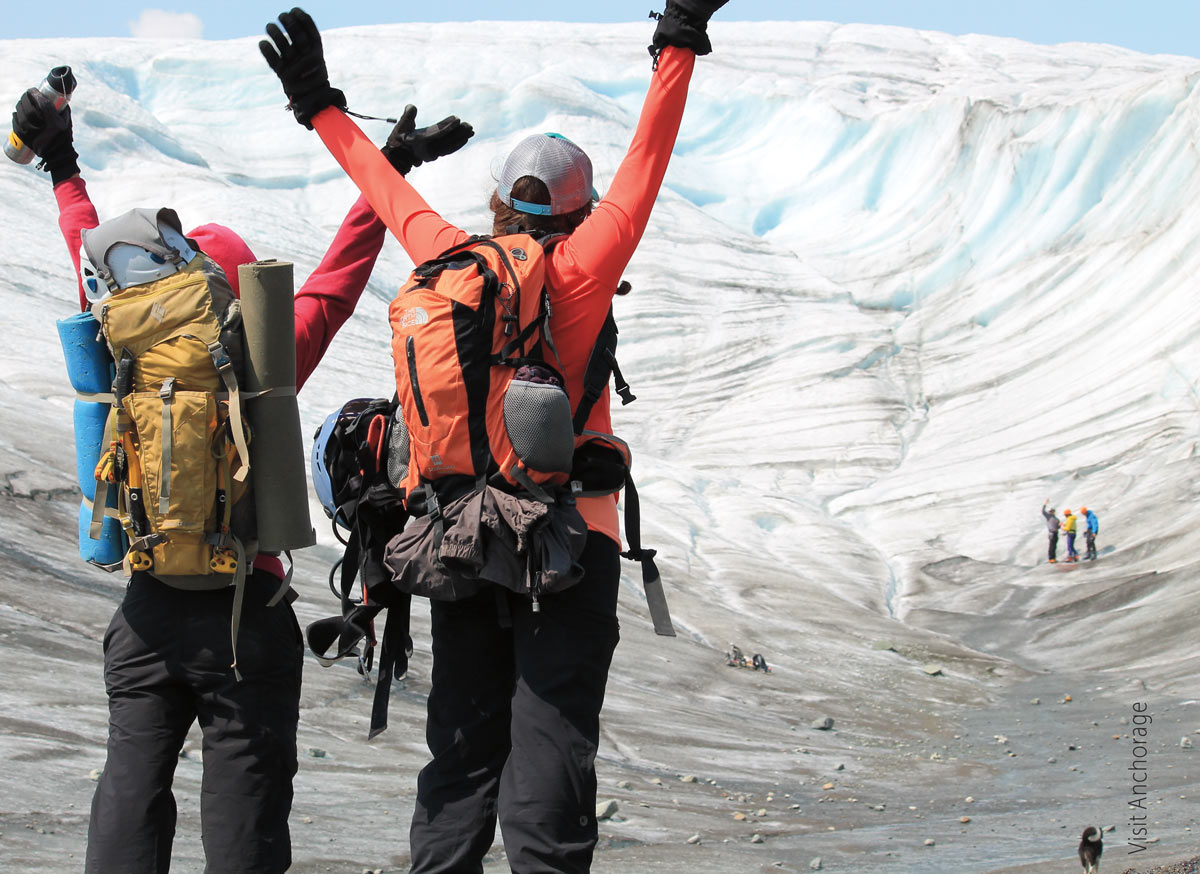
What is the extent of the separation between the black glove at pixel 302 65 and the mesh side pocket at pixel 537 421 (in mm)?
1102

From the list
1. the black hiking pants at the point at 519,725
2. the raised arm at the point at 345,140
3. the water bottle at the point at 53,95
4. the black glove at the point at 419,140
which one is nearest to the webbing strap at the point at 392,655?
the black hiking pants at the point at 519,725

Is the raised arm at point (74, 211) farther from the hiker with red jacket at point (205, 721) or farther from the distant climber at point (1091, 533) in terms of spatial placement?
the distant climber at point (1091, 533)

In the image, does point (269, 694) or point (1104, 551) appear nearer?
point (269, 694)

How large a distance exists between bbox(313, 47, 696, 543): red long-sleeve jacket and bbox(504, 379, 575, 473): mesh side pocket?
0.22m

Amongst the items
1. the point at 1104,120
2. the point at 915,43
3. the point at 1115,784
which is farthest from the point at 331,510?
the point at 915,43

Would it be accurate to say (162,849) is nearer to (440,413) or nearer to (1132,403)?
(440,413)

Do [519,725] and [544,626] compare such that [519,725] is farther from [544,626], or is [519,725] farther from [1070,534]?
[1070,534]

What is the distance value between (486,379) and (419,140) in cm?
105

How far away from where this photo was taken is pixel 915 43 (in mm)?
63688

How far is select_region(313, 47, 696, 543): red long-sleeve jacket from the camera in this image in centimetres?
333

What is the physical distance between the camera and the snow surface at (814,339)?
14.8 m

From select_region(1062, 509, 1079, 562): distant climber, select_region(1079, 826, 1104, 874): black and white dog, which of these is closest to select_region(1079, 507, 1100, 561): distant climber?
select_region(1062, 509, 1079, 562): distant climber

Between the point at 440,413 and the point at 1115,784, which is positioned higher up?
the point at 440,413

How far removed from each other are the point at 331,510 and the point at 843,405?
33.0m
